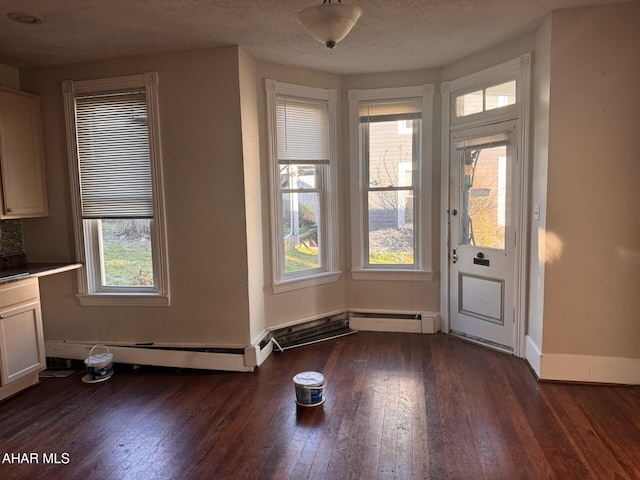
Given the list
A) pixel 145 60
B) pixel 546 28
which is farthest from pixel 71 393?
pixel 546 28

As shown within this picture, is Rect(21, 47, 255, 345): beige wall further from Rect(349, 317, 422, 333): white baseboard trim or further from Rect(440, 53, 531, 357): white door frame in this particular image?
Rect(440, 53, 531, 357): white door frame

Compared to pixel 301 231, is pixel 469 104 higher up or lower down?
higher up

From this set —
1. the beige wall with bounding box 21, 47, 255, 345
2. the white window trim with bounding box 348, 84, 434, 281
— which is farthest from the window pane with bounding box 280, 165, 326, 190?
the beige wall with bounding box 21, 47, 255, 345

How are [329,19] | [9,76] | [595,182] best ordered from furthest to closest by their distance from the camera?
[9,76] < [595,182] < [329,19]

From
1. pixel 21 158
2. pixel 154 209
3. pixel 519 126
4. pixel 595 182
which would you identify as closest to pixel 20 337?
pixel 154 209

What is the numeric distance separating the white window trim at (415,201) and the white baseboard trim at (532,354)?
3.76 ft

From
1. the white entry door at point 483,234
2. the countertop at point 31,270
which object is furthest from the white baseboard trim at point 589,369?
Answer: the countertop at point 31,270

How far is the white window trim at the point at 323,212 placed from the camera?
3.92 m

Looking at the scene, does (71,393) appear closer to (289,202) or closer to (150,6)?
(289,202)

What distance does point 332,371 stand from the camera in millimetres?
3488

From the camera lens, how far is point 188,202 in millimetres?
3570

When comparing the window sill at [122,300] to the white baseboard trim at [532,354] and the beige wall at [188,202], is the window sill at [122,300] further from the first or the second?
the white baseboard trim at [532,354]

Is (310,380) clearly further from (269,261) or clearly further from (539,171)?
(539,171)

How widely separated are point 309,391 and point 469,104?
114 inches
